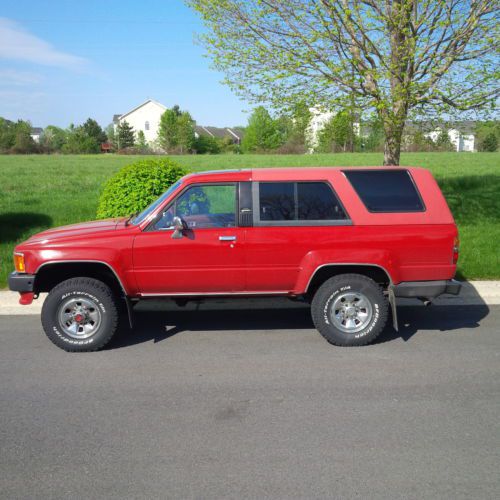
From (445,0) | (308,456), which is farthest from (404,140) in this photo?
(308,456)

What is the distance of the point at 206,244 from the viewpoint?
5.41 m

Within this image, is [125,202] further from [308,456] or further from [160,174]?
[308,456]

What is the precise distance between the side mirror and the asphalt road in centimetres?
119

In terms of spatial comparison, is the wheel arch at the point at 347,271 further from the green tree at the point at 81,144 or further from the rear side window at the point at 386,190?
the green tree at the point at 81,144

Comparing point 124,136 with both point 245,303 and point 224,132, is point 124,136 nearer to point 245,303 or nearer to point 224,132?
point 224,132

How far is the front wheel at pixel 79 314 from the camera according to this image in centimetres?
543

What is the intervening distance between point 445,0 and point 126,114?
371 ft

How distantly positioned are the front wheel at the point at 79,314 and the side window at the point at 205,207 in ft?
3.30

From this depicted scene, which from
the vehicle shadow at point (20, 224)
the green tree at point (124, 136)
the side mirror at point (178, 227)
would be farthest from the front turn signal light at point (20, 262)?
the green tree at point (124, 136)

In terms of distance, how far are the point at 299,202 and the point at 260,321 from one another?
67.1 inches

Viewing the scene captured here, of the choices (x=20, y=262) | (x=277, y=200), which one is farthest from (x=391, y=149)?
(x=20, y=262)

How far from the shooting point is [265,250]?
17.9 feet

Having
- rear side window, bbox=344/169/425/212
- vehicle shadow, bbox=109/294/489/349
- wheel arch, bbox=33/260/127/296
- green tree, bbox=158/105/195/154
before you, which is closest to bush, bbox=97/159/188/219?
vehicle shadow, bbox=109/294/489/349

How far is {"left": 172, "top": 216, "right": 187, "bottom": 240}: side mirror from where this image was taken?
5219 mm
